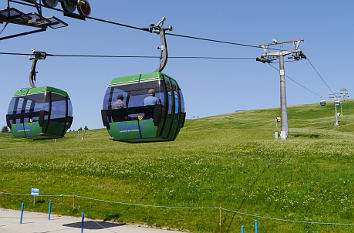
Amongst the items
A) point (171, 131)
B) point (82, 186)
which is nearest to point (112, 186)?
point (82, 186)

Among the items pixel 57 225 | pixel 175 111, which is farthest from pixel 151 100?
pixel 57 225

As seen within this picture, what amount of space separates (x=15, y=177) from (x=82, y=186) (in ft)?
26.8

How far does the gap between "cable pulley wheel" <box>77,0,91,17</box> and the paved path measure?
38.6 feet

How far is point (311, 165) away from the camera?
30.4 meters

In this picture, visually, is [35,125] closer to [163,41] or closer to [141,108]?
[141,108]

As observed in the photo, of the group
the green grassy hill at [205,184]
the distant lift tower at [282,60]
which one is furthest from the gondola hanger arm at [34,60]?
the distant lift tower at [282,60]

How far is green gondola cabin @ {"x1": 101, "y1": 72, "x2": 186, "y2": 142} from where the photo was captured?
13766 mm

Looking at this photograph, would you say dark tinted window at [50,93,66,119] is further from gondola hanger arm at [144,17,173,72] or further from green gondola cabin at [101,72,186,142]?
gondola hanger arm at [144,17,173,72]

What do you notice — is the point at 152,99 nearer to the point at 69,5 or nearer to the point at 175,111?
the point at 175,111

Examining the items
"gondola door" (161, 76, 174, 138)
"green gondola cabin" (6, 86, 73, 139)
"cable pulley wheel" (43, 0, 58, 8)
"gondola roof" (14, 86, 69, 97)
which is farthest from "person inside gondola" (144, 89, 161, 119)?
"gondola roof" (14, 86, 69, 97)

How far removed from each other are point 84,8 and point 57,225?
13.3 m

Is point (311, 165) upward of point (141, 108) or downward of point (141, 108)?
downward

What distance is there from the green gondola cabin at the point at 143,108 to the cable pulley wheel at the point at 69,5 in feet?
14.2

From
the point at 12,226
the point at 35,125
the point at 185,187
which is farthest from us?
the point at 185,187
